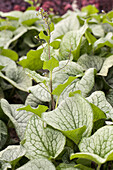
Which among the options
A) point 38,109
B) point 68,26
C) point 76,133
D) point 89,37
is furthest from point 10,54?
point 76,133

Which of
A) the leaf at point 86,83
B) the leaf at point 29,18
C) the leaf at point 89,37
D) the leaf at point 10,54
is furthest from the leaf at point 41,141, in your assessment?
the leaf at point 29,18

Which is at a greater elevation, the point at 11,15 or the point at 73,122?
Result: the point at 11,15

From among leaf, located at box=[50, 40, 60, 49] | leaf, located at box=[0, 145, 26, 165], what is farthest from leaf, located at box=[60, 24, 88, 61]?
leaf, located at box=[0, 145, 26, 165]

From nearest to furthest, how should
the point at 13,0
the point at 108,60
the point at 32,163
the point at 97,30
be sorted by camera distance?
the point at 32,163 → the point at 108,60 → the point at 97,30 → the point at 13,0

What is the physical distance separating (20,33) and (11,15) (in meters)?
0.32

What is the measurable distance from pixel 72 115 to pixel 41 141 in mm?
142

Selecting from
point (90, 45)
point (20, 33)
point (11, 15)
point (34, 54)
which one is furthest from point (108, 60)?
point (11, 15)

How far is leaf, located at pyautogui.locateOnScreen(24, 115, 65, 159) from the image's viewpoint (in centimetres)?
80

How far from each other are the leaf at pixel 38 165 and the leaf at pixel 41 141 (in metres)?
0.06

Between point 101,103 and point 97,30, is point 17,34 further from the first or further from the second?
point 101,103

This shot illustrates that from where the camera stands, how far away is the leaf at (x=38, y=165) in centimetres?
73

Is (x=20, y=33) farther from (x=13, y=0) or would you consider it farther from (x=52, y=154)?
(x=13, y=0)

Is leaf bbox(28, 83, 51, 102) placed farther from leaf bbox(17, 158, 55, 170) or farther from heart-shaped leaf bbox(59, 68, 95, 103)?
leaf bbox(17, 158, 55, 170)

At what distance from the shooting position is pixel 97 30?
1.55m
